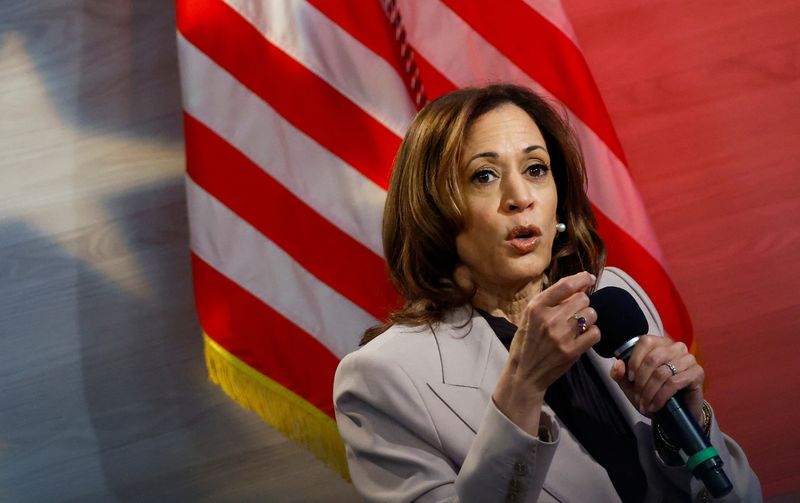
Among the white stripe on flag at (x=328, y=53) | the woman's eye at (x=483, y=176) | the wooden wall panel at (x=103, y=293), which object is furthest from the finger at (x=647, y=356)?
the wooden wall panel at (x=103, y=293)

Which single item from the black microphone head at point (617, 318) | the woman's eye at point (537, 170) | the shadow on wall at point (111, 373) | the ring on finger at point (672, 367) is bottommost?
the shadow on wall at point (111, 373)

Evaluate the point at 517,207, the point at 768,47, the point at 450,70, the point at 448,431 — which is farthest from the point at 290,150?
the point at 768,47

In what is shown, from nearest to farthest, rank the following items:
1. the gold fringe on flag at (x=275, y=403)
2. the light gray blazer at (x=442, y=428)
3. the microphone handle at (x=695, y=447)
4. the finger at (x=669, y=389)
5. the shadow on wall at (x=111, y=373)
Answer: the microphone handle at (x=695, y=447) → the finger at (x=669, y=389) → the light gray blazer at (x=442, y=428) → the gold fringe on flag at (x=275, y=403) → the shadow on wall at (x=111, y=373)

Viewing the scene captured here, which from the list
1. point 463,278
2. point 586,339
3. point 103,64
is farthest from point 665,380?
point 103,64

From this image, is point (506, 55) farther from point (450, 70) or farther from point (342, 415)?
point (342, 415)

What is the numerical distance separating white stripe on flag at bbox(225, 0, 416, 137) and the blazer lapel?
0.63 m

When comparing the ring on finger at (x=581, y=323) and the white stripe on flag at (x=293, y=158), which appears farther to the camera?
the white stripe on flag at (x=293, y=158)

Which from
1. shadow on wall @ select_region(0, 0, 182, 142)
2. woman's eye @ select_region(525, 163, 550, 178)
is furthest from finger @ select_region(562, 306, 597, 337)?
shadow on wall @ select_region(0, 0, 182, 142)

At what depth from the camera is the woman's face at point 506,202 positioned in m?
1.20

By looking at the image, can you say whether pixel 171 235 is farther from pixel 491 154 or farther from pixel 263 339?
pixel 491 154

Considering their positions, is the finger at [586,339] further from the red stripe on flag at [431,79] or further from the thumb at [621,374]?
the red stripe on flag at [431,79]

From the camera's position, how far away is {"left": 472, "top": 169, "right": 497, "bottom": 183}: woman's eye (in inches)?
48.6

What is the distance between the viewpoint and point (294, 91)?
5.79 ft

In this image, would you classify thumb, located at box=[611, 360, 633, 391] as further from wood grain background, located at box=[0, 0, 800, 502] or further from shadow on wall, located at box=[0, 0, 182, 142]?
shadow on wall, located at box=[0, 0, 182, 142]
